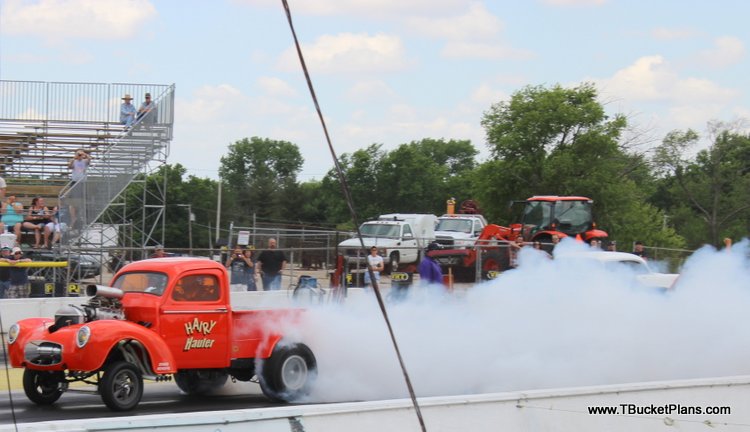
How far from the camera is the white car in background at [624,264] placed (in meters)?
12.8

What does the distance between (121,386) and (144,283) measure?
1310 millimetres

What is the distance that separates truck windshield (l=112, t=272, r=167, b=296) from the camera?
10188 mm

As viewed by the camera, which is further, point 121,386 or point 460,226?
point 460,226

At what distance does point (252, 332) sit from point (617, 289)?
471 cm

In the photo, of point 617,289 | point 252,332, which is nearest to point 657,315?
point 617,289

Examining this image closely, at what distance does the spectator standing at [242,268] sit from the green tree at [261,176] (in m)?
62.8

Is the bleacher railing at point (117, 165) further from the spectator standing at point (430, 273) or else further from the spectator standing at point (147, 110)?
the spectator standing at point (430, 273)

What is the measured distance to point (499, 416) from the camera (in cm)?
632

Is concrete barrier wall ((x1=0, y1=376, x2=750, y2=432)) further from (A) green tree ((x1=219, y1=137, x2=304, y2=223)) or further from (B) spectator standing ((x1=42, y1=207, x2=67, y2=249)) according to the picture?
(A) green tree ((x1=219, y1=137, x2=304, y2=223))

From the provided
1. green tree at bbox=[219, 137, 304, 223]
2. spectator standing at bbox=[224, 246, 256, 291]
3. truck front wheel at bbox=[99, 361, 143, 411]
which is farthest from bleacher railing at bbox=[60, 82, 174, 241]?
green tree at bbox=[219, 137, 304, 223]

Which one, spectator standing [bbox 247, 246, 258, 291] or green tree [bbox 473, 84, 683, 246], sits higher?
green tree [bbox 473, 84, 683, 246]

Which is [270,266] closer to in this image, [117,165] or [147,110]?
[117,165]

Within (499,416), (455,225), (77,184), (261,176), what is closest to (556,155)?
(455,225)

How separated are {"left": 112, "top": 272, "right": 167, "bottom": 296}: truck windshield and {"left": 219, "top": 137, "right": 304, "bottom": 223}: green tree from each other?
69.9 metres
